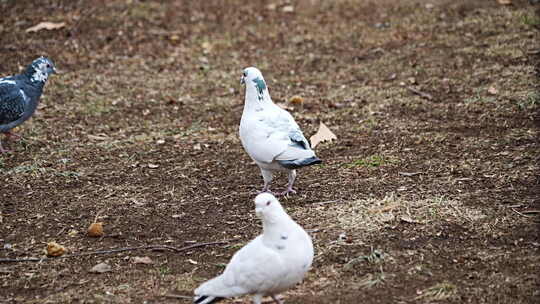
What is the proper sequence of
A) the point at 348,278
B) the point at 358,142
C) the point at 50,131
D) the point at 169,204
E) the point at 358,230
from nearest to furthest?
the point at 348,278 < the point at 358,230 < the point at 169,204 < the point at 358,142 < the point at 50,131

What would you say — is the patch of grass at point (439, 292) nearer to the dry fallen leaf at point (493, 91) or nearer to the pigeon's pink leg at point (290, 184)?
the pigeon's pink leg at point (290, 184)

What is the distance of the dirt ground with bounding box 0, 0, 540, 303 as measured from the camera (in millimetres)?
3928

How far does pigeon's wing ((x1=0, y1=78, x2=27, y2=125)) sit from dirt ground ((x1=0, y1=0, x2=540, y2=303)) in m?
0.31

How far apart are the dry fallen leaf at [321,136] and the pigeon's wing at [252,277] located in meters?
2.67

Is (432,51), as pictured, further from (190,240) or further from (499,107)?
(190,240)

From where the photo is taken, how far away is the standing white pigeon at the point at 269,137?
458cm

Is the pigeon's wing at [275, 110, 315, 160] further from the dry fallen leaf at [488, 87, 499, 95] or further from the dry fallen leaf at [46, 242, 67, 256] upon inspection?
the dry fallen leaf at [488, 87, 499, 95]

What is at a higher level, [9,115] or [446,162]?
[9,115]

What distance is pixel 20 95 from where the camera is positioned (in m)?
6.09

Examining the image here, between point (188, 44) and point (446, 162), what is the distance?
442 centimetres

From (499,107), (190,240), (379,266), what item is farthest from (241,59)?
(379,266)

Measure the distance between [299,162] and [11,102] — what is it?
2.81 meters

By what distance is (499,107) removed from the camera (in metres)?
6.20

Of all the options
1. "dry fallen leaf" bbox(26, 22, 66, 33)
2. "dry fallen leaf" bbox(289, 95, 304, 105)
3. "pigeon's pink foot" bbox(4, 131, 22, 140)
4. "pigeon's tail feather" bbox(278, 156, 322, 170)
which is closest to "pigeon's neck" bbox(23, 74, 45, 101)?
"pigeon's pink foot" bbox(4, 131, 22, 140)
